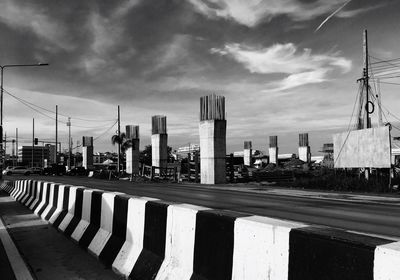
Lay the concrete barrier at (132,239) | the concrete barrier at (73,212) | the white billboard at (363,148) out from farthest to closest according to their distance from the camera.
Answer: the white billboard at (363,148) < the concrete barrier at (73,212) < the concrete barrier at (132,239)

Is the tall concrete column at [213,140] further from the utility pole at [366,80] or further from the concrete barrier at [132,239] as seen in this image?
the concrete barrier at [132,239]

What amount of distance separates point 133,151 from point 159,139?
7762mm

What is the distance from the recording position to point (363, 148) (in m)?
21.0

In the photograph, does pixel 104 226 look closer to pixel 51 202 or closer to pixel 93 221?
pixel 93 221

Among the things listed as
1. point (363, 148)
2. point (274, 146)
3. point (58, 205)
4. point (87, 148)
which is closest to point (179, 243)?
point (58, 205)

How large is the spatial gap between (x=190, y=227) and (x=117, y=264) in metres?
1.61

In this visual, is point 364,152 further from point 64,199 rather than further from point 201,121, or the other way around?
point 64,199

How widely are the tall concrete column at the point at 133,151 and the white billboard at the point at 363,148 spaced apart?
26517 mm

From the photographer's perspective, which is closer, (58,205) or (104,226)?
(104,226)

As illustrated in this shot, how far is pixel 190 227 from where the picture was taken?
395 cm

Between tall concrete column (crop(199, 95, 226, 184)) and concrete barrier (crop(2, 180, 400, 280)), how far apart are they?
21934 mm

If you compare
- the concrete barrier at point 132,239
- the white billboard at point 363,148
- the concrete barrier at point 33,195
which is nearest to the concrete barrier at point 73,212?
the concrete barrier at point 132,239

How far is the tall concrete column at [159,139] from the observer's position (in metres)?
39.5

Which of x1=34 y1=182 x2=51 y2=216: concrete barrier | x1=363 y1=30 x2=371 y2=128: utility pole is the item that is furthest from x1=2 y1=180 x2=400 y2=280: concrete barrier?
x1=363 y1=30 x2=371 y2=128: utility pole
